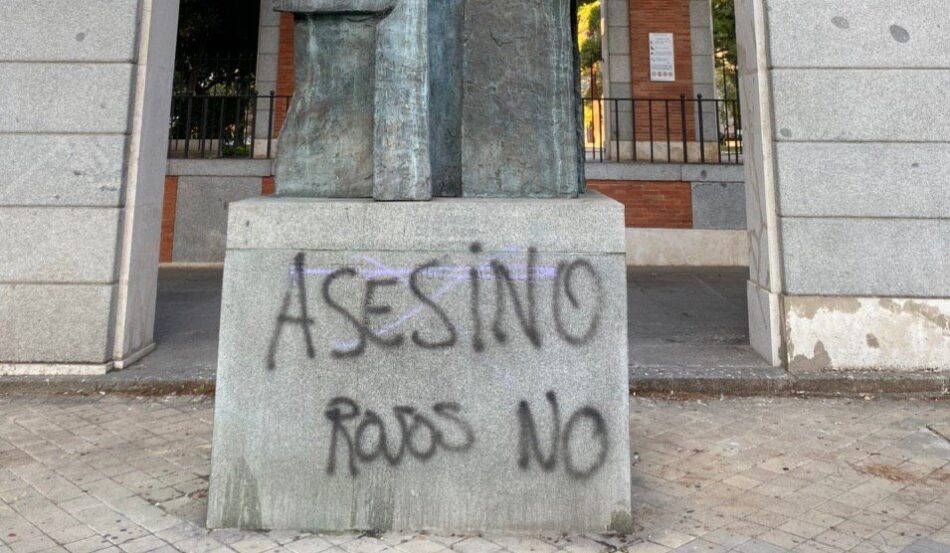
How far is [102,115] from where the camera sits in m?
5.07

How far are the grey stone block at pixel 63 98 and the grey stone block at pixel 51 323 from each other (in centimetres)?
133

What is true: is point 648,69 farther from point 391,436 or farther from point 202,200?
point 391,436

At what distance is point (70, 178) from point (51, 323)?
119 centimetres

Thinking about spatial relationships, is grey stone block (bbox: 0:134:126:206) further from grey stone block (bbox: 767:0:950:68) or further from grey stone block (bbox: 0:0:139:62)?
grey stone block (bbox: 767:0:950:68)

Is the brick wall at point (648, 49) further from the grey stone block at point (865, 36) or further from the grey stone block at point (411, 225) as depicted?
the grey stone block at point (411, 225)

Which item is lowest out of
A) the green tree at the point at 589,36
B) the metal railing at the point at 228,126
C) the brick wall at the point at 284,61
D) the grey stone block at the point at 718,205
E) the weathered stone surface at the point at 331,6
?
the weathered stone surface at the point at 331,6

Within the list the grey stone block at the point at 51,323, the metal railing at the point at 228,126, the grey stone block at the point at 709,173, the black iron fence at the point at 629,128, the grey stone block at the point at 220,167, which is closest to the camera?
the grey stone block at the point at 51,323

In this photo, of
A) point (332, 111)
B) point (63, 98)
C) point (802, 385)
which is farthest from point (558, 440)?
point (63, 98)

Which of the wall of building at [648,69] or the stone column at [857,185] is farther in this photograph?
the wall of building at [648,69]

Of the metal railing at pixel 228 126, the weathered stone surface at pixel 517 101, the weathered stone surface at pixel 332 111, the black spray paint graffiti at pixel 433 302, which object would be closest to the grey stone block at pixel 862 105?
the weathered stone surface at pixel 517 101

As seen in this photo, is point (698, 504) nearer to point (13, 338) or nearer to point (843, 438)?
point (843, 438)

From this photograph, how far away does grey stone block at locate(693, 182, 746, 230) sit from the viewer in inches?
424

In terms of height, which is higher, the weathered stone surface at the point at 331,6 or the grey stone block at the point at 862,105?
the grey stone block at the point at 862,105

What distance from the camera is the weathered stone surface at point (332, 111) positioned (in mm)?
2957
